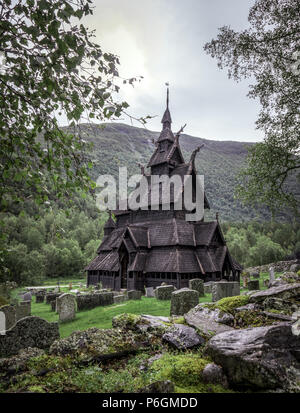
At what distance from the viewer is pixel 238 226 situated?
119688 mm

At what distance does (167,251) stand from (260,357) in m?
20.5

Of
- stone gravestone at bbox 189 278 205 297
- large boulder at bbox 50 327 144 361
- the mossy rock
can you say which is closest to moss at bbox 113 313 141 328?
large boulder at bbox 50 327 144 361

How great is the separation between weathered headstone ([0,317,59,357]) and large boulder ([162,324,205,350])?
3351 mm

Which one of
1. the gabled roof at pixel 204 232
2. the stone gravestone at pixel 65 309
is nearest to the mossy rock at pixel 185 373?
the stone gravestone at pixel 65 309

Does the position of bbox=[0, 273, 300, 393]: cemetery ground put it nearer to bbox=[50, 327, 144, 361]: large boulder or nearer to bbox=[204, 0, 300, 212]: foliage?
bbox=[50, 327, 144, 361]: large boulder

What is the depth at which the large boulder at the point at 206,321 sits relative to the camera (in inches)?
262

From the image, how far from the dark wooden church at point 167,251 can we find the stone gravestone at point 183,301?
440 inches

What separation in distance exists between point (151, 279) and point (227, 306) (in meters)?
17.1

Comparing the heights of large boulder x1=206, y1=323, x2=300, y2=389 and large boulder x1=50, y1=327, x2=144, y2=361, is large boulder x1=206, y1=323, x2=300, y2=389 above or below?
above

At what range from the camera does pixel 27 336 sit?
7004 mm

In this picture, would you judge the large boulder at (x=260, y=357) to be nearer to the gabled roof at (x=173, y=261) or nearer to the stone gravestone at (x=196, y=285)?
the stone gravestone at (x=196, y=285)

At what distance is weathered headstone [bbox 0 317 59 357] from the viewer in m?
6.83

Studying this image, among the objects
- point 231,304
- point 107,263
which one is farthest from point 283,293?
point 107,263

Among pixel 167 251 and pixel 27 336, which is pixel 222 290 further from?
pixel 167 251
